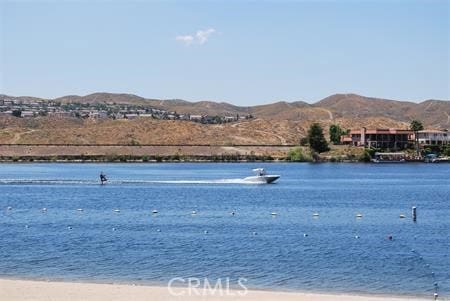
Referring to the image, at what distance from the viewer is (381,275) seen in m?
38.3

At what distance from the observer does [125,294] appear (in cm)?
3028

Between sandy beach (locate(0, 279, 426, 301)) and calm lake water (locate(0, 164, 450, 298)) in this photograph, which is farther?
calm lake water (locate(0, 164, 450, 298))

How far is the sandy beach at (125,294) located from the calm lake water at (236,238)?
337 cm

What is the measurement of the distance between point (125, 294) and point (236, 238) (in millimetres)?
22147

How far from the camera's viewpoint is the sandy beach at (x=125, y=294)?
29.4 m

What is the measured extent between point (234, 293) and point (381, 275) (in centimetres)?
987

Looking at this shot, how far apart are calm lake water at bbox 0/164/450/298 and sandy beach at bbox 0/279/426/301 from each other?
133 inches

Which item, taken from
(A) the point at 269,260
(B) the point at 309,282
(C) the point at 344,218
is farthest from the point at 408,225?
(B) the point at 309,282

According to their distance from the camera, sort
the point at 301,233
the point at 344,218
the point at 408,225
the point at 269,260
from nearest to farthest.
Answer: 1. the point at 269,260
2. the point at 301,233
3. the point at 408,225
4. the point at 344,218

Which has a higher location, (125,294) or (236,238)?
(125,294)

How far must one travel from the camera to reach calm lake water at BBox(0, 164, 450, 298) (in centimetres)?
3800

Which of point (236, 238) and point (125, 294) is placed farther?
point (236, 238)

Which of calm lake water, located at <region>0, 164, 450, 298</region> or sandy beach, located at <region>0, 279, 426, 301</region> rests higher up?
sandy beach, located at <region>0, 279, 426, 301</region>

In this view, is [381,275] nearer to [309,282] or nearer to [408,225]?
[309,282]
